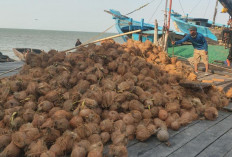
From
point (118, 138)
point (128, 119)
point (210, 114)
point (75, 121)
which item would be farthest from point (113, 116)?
point (210, 114)

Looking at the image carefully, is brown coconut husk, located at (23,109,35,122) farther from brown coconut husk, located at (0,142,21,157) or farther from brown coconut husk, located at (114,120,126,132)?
brown coconut husk, located at (114,120,126,132)

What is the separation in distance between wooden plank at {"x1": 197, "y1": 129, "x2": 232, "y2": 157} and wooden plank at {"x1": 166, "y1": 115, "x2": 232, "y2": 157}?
0.06m

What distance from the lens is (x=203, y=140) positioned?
11.7ft

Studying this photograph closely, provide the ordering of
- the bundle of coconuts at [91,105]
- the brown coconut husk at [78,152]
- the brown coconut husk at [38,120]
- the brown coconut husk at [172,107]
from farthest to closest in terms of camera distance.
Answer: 1. the brown coconut husk at [172,107]
2. the brown coconut husk at [38,120]
3. the bundle of coconuts at [91,105]
4. the brown coconut husk at [78,152]

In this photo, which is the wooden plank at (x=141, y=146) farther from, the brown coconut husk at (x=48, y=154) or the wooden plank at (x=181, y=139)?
the brown coconut husk at (x=48, y=154)

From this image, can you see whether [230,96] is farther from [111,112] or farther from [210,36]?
[210,36]

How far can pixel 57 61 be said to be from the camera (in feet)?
17.7

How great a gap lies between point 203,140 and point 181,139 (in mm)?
396

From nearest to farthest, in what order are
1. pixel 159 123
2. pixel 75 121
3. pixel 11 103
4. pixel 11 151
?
pixel 11 151
pixel 75 121
pixel 159 123
pixel 11 103

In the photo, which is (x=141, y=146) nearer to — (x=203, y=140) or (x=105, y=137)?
(x=105, y=137)

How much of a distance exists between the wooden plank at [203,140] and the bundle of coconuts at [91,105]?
1.02 feet

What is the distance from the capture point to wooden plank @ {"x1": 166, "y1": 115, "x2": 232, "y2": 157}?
3.16 metres

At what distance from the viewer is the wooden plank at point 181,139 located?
317cm

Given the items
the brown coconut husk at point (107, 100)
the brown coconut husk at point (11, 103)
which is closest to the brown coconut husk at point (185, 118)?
the brown coconut husk at point (107, 100)
